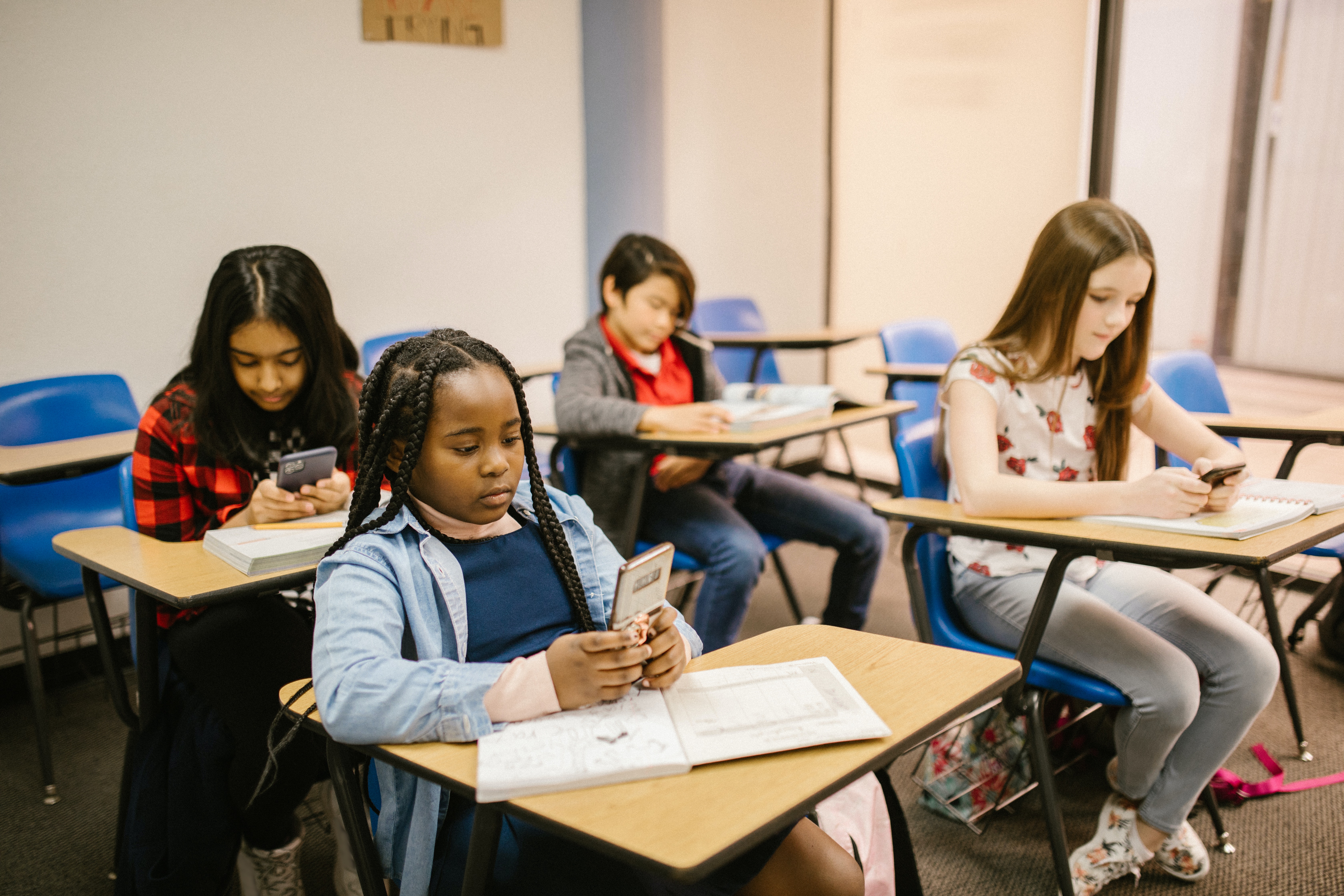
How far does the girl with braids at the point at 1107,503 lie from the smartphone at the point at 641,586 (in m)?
0.88

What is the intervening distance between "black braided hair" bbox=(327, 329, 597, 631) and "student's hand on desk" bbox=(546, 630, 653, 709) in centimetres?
29

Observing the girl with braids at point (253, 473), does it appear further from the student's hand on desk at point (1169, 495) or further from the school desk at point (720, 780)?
the student's hand on desk at point (1169, 495)

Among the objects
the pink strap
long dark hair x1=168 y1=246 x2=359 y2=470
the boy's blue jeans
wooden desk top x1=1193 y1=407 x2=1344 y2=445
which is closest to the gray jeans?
the pink strap

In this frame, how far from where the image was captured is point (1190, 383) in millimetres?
2459

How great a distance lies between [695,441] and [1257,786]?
147cm

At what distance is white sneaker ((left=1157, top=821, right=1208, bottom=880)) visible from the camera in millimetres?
1743

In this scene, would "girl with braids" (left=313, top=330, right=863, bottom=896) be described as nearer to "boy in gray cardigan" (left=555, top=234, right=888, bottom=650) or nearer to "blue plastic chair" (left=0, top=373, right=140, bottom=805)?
"boy in gray cardigan" (left=555, top=234, right=888, bottom=650)

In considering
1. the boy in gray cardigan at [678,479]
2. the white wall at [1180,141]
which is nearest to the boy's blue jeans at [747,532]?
the boy in gray cardigan at [678,479]

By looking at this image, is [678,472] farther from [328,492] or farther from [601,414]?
[328,492]

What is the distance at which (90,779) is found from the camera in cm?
229

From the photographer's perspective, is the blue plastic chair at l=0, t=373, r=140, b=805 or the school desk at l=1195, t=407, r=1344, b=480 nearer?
the school desk at l=1195, t=407, r=1344, b=480

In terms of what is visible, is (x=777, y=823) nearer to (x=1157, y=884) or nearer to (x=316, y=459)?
(x=316, y=459)

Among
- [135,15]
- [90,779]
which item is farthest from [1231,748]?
[135,15]

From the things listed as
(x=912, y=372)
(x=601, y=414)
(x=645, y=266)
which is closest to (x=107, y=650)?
(x=601, y=414)
